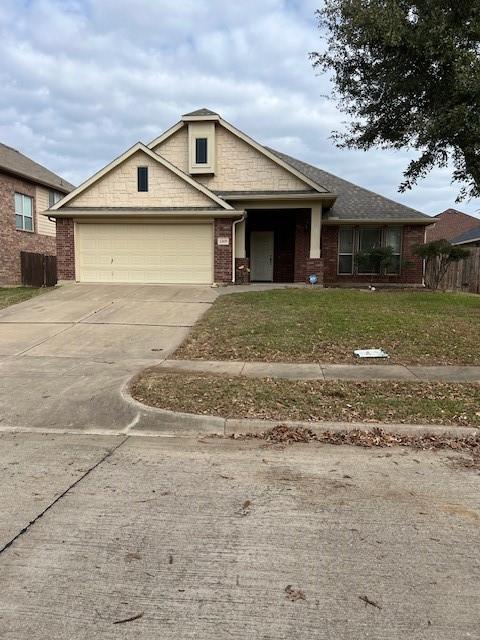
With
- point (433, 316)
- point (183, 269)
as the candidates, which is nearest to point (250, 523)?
point (433, 316)

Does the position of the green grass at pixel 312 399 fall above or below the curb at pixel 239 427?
above

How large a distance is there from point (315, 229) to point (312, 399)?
42.0ft

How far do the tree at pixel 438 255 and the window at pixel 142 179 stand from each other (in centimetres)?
998

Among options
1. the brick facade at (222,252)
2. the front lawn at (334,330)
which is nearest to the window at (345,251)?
the brick facade at (222,252)

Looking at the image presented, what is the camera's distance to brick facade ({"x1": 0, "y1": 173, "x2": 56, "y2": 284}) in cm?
2184

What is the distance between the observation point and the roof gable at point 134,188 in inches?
679

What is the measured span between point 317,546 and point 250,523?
0.51 m

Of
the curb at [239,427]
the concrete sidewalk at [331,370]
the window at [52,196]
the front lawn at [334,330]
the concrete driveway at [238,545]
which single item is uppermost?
the window at [52,196]

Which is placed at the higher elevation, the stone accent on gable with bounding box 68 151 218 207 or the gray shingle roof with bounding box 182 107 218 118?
the gray shingle roof with bounding box 182 107 218 118

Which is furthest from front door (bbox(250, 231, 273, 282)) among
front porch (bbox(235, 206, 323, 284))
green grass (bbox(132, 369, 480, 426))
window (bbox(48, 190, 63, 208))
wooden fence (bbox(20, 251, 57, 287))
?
green grass (bbox(132, 369, 480, 426))

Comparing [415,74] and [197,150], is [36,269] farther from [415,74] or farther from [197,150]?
[415,74]

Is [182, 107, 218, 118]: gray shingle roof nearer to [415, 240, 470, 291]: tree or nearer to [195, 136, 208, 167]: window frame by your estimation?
[195, 136, 208, 167]: window frame

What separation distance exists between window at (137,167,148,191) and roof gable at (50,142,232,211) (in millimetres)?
144

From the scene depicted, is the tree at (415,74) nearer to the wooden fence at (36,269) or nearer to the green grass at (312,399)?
the green grass at (312,399)
